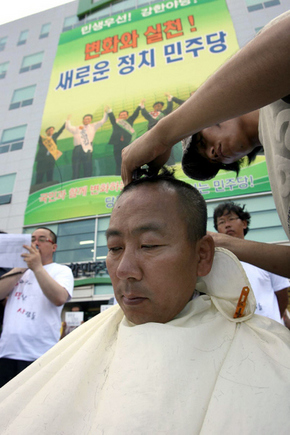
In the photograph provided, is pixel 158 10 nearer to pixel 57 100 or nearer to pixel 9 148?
pixel 57 100

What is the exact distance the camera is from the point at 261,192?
951 centimetres

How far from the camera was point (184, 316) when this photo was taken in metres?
1.04

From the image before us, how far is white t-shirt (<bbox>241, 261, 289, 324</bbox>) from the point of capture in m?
2.42

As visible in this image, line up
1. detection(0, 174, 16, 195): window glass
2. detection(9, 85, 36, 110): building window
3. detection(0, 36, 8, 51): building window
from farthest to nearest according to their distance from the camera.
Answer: detection(0, 36, 8, 51): building window < detection(9, 85, 36, 110): building window < detection(0, 174, 16, 195): window glass

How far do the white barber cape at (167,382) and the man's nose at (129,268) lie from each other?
166 millimetres

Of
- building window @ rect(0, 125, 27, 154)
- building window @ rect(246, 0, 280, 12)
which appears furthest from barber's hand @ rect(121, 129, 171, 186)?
building window @ rect(246, 0, 280, 12)

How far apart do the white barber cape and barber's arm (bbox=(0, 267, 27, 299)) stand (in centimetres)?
170

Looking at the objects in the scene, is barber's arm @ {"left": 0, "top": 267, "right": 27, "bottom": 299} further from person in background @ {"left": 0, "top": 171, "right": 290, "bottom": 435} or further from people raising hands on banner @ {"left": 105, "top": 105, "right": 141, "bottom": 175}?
people raising hands on banner @ {"left": 105, "top": 105, "right": 141, "bottom": 175}

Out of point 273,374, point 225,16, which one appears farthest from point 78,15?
point 273,374

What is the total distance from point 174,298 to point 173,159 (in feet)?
2.43

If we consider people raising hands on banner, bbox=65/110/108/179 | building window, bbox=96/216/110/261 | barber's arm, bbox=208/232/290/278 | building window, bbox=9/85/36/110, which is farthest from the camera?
building window, bbox=9/85/36/110

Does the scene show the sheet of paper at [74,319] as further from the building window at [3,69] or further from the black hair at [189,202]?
the building window at [3,69]

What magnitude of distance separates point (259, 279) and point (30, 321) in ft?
6.34

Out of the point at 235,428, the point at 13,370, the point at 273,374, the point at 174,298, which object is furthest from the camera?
the point at 13,370
